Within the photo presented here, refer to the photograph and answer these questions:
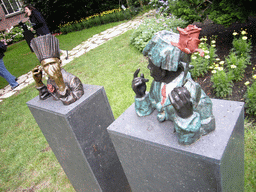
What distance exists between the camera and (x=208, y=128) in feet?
4.46

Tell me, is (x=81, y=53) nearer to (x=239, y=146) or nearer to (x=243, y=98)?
(x=243, y=98)

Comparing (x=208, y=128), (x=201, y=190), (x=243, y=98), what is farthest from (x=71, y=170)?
(x=243, y=98)

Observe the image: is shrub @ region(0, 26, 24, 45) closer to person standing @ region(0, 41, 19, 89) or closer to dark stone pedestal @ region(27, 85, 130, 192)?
person standing @ region(0, 41, 19, 89)

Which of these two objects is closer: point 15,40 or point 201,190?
point 201,190

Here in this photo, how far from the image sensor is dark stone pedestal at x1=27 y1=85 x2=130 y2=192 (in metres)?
2.08

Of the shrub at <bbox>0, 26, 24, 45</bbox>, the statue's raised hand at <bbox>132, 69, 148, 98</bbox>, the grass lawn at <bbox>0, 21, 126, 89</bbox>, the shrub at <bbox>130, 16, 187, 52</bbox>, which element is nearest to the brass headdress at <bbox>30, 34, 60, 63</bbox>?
the statue's raised hand at <bbox>132, 69, 148, 98</bbox>

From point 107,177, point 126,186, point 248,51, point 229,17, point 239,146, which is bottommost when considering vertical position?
point 126,186

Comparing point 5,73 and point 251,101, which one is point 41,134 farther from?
point 251,101

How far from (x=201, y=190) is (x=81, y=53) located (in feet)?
Answer: 23.6

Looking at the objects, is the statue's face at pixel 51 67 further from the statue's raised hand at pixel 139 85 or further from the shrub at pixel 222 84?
the shrub at pixel 222 84

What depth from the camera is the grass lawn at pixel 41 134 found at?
3.15m

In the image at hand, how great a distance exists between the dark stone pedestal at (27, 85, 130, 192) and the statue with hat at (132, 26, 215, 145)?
0.83 meters

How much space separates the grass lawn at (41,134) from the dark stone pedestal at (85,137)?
2.79 feet

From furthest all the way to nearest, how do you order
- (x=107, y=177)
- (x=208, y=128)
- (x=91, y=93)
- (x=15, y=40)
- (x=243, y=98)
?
(x=15, y=40), (x=243, y=98), (x=107, y=177), (x=91, y=93), (x=208, y=128)
